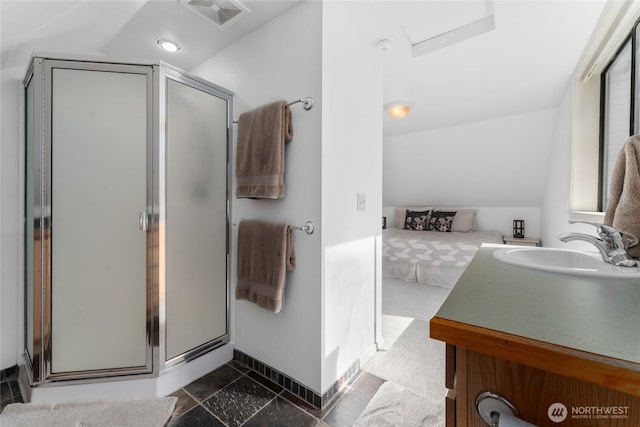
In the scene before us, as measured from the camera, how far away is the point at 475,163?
4590mm

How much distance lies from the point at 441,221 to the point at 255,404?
4352 mm

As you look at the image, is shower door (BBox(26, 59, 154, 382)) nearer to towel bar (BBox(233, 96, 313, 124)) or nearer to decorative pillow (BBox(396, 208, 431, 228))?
towel bar (BBox(233, 96, 313, 124))

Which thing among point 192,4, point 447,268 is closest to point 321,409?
point 192,4

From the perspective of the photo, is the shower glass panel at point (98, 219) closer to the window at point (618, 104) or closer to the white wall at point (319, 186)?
the white wall at point (319, 186)

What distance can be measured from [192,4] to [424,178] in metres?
4.58

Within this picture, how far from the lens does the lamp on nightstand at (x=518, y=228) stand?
15.5 ft

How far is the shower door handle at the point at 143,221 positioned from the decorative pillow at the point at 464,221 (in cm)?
478

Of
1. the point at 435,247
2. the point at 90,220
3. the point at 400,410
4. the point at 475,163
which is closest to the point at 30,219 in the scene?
the point at 90,220

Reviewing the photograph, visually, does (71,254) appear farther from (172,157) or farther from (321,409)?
(321,409)

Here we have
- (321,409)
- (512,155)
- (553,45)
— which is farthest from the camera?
(512,155)

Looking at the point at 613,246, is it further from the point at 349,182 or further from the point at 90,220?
the point at 90,220

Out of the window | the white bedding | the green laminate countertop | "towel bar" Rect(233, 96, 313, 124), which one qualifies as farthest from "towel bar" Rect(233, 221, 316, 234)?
the white bedding

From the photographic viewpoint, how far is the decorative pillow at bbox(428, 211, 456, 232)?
482 cm

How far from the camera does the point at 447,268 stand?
3496 mm
